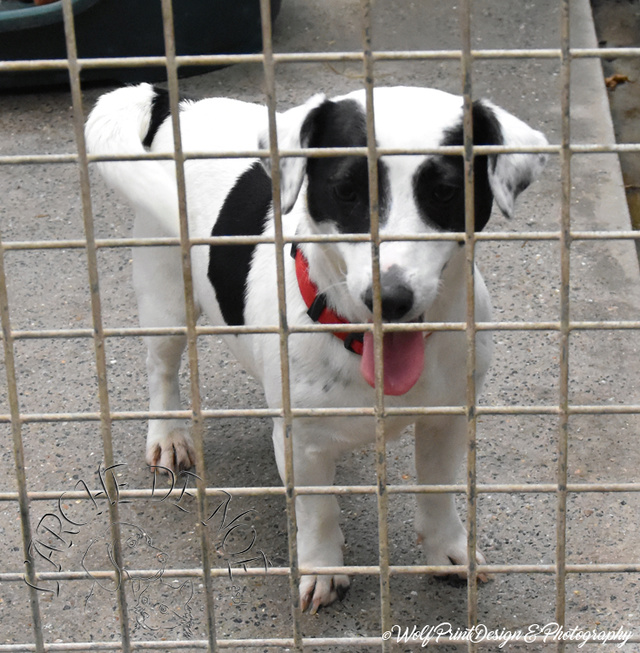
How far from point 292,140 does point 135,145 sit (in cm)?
61

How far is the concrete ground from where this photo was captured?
269cm

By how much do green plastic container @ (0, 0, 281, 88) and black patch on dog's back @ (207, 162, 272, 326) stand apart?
8.97 ft

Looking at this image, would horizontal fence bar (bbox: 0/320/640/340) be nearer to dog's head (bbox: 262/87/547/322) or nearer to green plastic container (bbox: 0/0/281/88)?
dog's head (bbox: 262/87/547/322)

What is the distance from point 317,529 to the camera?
267 cm

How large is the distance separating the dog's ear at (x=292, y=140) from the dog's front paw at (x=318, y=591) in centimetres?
101

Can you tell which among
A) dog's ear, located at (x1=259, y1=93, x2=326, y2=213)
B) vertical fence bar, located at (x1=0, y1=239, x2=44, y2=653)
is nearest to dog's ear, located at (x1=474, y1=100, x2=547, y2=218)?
dog's ear, located at (x1=259, y1=93, x2=326, y2=213)

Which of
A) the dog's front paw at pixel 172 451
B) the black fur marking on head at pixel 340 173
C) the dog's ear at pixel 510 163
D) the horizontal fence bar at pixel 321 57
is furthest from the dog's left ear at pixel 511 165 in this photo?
the dog's front paw at pixel 172 451

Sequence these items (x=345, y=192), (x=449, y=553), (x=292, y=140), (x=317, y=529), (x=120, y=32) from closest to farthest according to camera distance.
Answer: (x=345, y=192)
(x=292, y=140)
(x=317, y=529)
(x=449, y=553)
(x=120, y=32)

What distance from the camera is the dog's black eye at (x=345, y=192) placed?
2.26 meters

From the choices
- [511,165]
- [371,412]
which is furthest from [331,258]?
[371,412]

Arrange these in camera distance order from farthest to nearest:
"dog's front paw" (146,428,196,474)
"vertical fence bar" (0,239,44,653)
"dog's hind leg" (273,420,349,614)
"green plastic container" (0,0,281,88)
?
"green plastic container" (0,0,281,88) < "dog's front paw" (146,428,196,474) < "dog's hind leg" (273,420,349,614) < "vertical fence bar" (0,239,44,653)

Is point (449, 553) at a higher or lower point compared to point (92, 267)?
lower

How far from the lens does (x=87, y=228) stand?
185 centimetres

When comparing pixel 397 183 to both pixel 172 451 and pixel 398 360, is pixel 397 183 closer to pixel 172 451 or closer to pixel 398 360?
pixel 398 360
